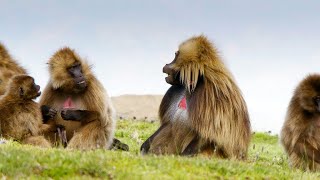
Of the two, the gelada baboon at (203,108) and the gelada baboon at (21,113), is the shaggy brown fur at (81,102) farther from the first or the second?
the gelada baboon at (203,108)

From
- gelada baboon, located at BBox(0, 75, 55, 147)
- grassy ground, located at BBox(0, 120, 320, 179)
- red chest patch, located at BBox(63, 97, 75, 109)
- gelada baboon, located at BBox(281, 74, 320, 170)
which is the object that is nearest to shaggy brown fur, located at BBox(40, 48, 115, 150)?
red chest patch, located at BBox(63, 97, 75, 109)

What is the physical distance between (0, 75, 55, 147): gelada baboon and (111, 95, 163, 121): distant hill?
2402 centimetres

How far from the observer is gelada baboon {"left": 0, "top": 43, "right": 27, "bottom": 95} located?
1636cm

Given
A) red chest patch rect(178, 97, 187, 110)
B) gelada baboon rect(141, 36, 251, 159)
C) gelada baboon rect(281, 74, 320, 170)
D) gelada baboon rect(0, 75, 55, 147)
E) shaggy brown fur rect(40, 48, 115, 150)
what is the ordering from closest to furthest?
gelada baboon rect(141, 36, 251, 159), red chest patch rect(178, 97, 187, 110), gelada baboon rect(281, 74, 320, 170), shaggy brown fur rect(40, 48, 115, 150), gelada baboon rect(0, 75, 55, 147)

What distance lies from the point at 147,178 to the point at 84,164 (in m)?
0.93

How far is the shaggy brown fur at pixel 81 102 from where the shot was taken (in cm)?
1301

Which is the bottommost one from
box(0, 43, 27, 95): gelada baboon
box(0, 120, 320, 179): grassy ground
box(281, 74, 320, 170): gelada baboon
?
box(0, 120, 320, 179): grassy ground

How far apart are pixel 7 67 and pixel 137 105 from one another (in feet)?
79.8

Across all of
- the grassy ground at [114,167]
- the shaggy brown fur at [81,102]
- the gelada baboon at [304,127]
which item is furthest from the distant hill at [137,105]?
the grassy ground at [114,167]

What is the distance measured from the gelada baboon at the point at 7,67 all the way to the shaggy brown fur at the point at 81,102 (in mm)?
3155

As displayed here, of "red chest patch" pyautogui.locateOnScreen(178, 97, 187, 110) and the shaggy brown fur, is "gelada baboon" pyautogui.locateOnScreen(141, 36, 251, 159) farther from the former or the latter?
the shaggy brown fur

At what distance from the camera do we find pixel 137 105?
1608 inches

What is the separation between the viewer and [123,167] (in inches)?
350

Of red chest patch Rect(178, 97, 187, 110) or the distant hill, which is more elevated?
the distant hill
